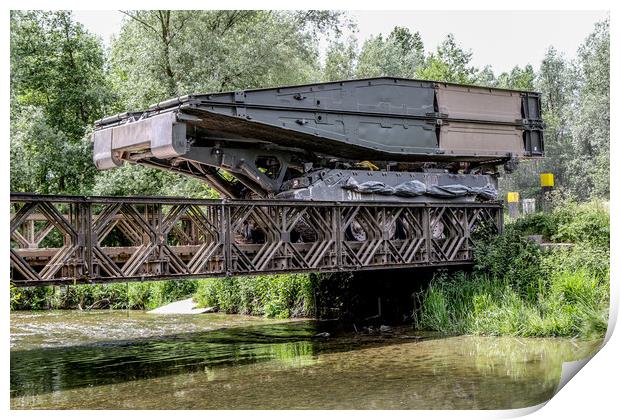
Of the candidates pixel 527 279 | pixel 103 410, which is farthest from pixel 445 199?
pixel 103 410

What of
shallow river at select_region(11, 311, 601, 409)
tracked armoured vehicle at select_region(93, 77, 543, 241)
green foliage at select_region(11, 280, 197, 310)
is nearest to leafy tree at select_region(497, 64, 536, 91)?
tracked armoured vehicle at select_region(93, 77, 543, 241)

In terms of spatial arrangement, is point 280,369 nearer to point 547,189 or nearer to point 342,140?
point 342,140

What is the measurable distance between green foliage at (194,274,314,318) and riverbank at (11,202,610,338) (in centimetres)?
3

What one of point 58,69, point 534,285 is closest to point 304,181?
point 534,285

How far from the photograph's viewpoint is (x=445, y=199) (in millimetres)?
18109

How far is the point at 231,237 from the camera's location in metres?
14.0

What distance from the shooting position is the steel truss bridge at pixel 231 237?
12.0m

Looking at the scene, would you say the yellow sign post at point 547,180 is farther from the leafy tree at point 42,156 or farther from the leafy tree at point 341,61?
the leafy tree at point 341,61

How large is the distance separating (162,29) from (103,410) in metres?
15.8

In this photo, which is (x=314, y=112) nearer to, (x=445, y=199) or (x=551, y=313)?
(x=445, y=199)

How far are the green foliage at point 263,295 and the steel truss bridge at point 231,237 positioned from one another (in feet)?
12.0

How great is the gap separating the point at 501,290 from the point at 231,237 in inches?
244

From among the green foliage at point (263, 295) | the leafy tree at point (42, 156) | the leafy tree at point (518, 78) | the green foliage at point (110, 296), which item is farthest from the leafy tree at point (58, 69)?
the leafy tree at point (518, 78)

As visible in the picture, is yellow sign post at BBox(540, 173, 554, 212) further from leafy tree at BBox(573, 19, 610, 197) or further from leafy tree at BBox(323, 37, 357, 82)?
leafy tree at BBox(323, 37, 357, 82)
